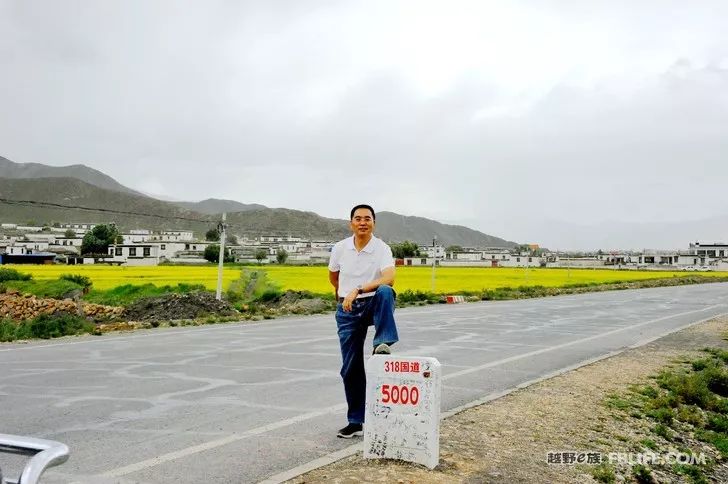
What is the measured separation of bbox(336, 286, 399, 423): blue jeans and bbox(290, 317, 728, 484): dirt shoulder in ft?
2.11

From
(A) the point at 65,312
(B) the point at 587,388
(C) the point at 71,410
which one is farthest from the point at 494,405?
(A) the point at 65,312

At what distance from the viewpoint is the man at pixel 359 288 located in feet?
17.8

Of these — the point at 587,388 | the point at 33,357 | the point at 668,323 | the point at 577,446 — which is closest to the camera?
the point at 577,446

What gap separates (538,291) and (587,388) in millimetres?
34771

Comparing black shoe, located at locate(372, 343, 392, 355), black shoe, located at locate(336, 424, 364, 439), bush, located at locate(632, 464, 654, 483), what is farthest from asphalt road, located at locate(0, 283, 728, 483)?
bush, located at locate(632, 464, 654, 483)

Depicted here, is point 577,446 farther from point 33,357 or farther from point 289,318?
point 289,318

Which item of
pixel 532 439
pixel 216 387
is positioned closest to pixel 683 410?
pixel 532 439

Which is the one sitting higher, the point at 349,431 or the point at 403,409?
the point at 403,409

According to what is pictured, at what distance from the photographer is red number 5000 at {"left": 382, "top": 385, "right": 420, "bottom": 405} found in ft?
16.4

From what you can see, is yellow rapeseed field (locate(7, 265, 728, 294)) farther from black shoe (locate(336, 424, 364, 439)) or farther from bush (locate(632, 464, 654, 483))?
bush (locate(632, 464, 654, 483))

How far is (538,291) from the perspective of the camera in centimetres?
4288

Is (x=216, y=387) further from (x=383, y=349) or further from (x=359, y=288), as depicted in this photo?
(x=383, y=349)

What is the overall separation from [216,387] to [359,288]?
3.81 metres

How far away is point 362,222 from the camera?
18.3 feet
